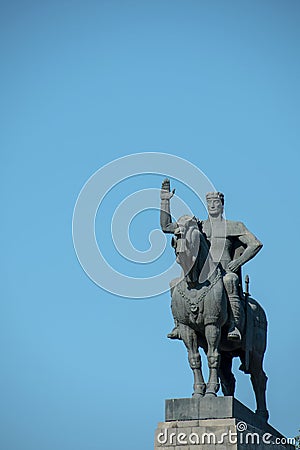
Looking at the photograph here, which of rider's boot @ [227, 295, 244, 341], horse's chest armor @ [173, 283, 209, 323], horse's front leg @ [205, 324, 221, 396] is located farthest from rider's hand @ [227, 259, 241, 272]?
horse's front leg @ [205, 324, 221, 396]

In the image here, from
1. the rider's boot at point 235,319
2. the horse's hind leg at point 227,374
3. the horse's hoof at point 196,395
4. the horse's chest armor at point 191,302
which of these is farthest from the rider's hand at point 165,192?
the horse's hoof at point 196,395

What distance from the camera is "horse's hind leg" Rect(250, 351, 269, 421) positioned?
74.4 feet

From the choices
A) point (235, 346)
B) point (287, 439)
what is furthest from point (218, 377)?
point (287, 439)

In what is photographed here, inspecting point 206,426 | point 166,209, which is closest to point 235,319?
point 206,426

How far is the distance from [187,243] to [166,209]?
1.17 m

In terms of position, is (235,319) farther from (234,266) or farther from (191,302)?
(234,266)

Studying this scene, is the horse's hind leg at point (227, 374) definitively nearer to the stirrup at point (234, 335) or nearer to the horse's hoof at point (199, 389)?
the stirrup at point (234, 335)

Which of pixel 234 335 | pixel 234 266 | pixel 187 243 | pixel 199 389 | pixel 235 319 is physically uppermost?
pixel 234 266

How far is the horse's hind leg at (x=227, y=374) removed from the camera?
2252 centimetres

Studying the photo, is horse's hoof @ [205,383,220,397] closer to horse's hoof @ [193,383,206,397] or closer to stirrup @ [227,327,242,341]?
horse's hoof @ [193,383,206,397]

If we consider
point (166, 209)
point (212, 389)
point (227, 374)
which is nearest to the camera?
point (212, 389)

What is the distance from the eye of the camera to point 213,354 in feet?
68.4

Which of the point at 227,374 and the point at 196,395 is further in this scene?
the point at 227,374

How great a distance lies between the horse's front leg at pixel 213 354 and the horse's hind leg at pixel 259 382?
196 centimetres
